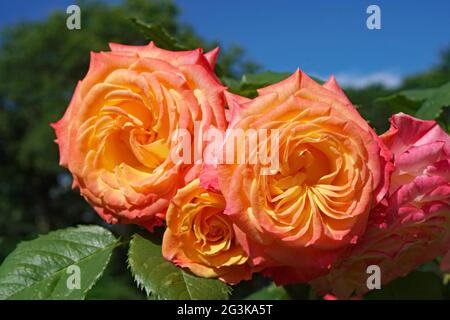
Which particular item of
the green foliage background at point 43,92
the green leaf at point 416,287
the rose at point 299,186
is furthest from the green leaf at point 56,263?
the green foliage background at point 43,92

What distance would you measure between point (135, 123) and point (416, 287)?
0.55 meters

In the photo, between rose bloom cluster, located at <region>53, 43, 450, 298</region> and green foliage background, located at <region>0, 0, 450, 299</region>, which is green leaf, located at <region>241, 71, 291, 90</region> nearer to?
rose bloom cluster, located at <region>53, 43, 450, 298</region>

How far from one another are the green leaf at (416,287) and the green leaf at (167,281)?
0.39 m

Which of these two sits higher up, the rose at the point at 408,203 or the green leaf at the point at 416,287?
the rose at the point at 408,203

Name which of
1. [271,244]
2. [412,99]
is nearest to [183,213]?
[271,244]

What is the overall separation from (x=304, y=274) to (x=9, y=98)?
72.1ft

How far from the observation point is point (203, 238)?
667 mm

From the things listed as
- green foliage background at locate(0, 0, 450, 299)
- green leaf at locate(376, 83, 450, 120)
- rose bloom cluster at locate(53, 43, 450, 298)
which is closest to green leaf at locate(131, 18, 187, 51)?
rose bloom cluster at locate(53, 43, 450, 298)

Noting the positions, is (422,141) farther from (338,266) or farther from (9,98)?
(9,98)

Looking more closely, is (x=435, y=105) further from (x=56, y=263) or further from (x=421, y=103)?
(x=56, y=263)

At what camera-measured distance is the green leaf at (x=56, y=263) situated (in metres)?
0.79

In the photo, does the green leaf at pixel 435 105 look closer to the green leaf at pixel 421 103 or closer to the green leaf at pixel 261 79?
the green leaf at pixel 421 103

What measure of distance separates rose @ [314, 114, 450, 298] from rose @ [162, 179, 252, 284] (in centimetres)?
11
